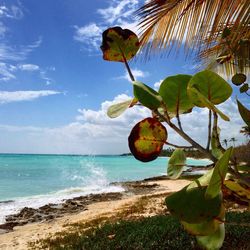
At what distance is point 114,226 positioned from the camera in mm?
9086

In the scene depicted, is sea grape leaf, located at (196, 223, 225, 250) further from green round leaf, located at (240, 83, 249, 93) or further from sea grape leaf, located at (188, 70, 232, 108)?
green round leaf, located at (240, 83, 249, 93)

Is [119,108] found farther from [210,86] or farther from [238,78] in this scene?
[238,78]

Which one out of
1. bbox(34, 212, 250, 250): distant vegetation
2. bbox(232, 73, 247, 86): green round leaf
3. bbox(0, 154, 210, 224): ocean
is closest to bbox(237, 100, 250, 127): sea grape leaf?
bbox(232, 73, 247, 86): green round leaf

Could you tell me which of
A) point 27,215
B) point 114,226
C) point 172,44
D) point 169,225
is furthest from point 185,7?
point 27,215

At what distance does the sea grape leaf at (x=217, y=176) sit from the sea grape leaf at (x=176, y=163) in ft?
0.61

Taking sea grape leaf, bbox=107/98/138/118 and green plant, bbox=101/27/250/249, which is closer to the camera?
green plant, bbox=101/27/250/249

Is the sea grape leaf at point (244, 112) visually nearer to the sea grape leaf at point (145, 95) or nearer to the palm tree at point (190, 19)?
the sea grape leaf at point (145, 95)

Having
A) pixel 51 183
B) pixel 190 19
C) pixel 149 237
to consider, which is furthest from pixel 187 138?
pixel 51 183

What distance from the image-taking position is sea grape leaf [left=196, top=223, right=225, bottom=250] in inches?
21.1

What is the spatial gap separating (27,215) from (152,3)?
45.1ft

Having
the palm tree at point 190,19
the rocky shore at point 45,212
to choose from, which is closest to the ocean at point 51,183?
the rocky shore at point 45,212

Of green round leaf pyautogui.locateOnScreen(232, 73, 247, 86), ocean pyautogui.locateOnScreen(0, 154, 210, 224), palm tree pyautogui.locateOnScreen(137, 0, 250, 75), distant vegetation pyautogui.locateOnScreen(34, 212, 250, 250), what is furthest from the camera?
ocean pyautogui.locateOnScreen(0, 154, 210, 224)

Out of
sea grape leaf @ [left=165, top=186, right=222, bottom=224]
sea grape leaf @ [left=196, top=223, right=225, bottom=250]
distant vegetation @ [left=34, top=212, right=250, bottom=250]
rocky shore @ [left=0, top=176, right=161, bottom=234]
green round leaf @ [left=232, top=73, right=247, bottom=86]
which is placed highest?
green round leaf @ [left=232, top=73, right=247, bottom=86]

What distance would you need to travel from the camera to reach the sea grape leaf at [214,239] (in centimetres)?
53
